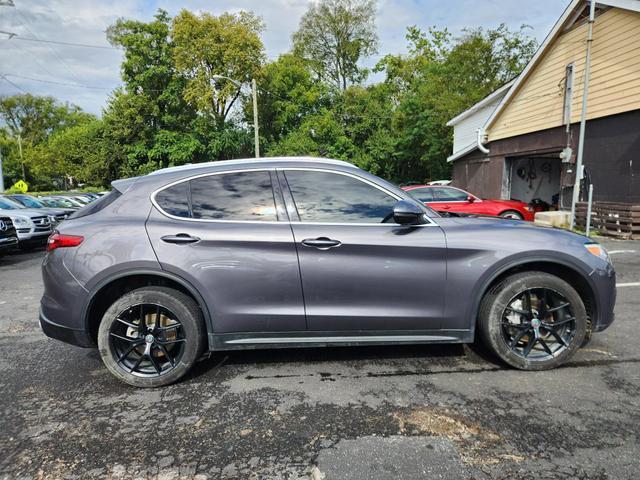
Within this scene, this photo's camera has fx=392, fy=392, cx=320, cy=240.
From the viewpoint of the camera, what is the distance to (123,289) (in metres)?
3.09

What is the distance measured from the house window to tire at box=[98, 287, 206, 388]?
47.4ft

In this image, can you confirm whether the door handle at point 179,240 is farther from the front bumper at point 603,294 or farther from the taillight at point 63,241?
the front bumper at point 603,294

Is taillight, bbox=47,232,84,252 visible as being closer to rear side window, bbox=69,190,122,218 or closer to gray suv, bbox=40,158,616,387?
gray suv, bbox=40,158,616,387

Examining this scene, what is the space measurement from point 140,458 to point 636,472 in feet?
8.67

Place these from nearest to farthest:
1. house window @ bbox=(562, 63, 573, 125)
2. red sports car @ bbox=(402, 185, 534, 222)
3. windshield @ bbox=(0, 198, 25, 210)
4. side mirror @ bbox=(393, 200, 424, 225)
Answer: side mirror @ bbox=(393, 200, 424, 225) → red sports car @ bbox=(402, 185, 534, 222) → windshield @ bbox=(0, 198, 25, 210) → house window @ bbox=(562, 63, 573, 125)

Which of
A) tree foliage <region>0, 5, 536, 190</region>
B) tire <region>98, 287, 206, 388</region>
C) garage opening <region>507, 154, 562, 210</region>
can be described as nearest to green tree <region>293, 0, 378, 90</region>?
tree foliage <region>0, 5, 536, 190</region>

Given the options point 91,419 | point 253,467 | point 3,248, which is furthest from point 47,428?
point 3,248

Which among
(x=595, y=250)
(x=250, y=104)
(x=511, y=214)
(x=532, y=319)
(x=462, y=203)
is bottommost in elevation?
(x=532, y=319)

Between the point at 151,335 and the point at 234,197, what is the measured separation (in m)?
1.23

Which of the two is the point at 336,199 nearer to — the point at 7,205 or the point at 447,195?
the point at 447,195

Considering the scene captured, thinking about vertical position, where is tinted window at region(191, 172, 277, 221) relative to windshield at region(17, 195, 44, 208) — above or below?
above

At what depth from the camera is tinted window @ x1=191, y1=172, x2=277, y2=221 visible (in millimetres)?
3049

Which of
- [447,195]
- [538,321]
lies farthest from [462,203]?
[538,321]

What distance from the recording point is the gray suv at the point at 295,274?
2.93 metres
